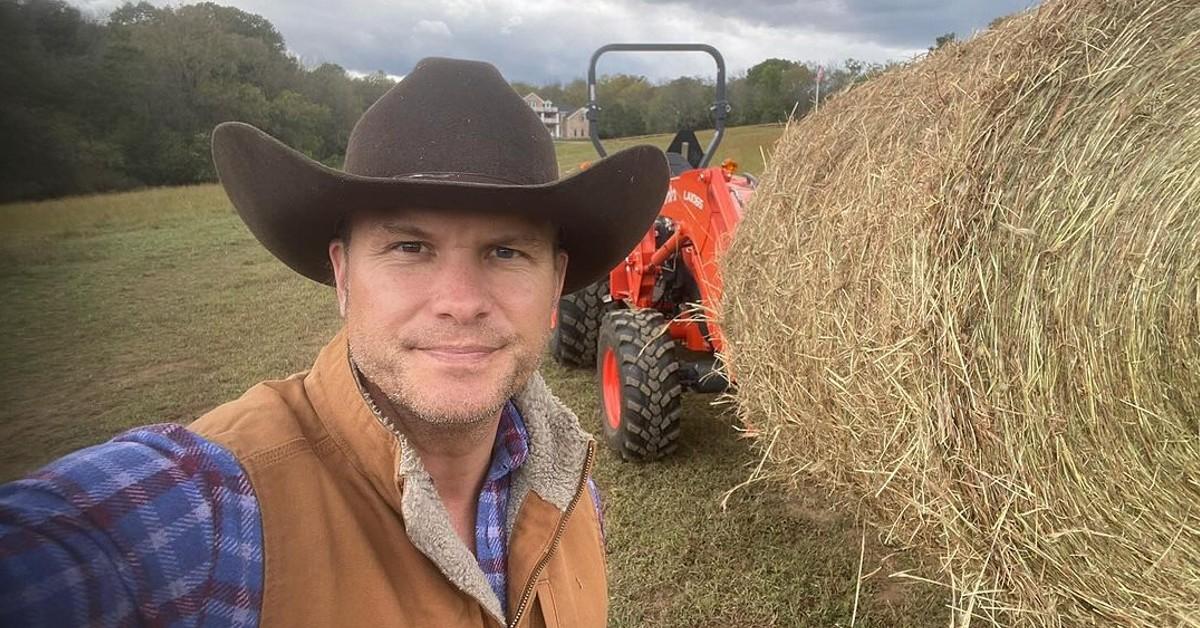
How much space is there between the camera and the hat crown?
1162mm

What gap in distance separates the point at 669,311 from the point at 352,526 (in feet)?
11.2

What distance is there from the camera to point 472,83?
1256mm

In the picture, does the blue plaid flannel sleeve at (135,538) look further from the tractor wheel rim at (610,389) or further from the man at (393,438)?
the tractor wheel rim at (610,389)

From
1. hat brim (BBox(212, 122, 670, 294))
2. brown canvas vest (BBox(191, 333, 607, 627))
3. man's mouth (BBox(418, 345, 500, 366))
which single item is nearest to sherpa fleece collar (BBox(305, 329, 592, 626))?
brown canvas vest (BBox(191, 333, 607, 627))

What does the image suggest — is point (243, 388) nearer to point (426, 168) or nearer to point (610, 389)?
point (610, 389)

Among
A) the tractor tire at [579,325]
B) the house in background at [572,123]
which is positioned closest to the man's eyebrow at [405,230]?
the house in background at [572,123]

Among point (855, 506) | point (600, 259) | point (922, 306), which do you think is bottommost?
point (855, 506)

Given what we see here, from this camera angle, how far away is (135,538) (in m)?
0.79

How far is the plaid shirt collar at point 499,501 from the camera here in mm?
1212

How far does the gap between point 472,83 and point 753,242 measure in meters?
1.76

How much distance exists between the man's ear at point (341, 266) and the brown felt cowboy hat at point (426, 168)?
0.10 feet

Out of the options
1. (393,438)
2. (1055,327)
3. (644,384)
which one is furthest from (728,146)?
(393,438)

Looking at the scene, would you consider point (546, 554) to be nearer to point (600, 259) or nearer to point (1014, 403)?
point (600, 259)

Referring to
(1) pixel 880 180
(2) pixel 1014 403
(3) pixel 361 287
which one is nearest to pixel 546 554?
(3) pixel 361 287
